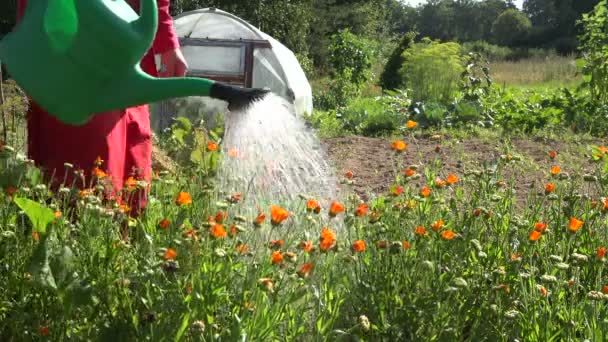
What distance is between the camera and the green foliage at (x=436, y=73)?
10.4m

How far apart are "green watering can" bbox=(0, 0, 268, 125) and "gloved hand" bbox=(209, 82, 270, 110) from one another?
0.12 feet

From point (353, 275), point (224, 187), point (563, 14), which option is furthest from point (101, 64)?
point (563, 14)

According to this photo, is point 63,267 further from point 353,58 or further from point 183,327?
point 353,58

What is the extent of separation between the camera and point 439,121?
8.31 meters

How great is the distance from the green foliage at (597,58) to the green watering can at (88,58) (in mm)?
7321

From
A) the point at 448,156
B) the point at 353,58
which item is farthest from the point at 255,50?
the point at 353,58

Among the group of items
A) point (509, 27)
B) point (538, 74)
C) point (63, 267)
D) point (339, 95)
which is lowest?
point (339, 95)

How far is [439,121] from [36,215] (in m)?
6.94

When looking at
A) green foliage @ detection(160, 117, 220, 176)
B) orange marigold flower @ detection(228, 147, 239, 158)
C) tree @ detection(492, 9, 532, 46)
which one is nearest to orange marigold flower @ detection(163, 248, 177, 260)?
orange marigold flower @ detection(228, 147, 239, 158)

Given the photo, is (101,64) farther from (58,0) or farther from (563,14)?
(563,14)

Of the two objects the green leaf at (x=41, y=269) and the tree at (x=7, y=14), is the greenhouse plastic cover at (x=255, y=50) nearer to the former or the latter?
the green leaf at (x=41, y=269)

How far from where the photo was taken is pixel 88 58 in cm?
191

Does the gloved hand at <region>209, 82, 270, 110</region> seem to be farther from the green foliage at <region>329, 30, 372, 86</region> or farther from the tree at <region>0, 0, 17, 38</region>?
the tree at <region>0, 0, 17, 38</region>

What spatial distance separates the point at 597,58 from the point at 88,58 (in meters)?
7.54
